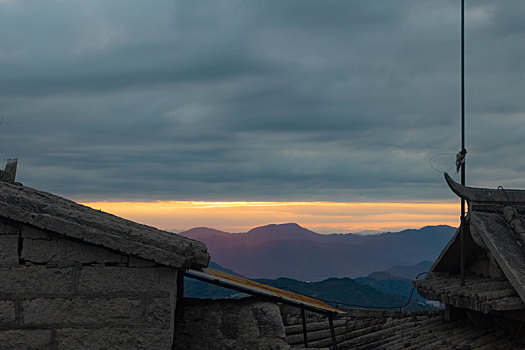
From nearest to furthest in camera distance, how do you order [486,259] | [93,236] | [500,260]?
[93,236], [500,260], [486,259]

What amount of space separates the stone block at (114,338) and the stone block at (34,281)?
466mm

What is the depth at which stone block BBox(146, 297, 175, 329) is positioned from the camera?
21.0ft

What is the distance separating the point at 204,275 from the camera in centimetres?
725

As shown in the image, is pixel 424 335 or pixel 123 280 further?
pixel 424 335

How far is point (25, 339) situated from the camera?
6.33 metres

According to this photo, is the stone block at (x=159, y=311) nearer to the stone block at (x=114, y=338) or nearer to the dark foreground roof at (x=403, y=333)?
the stone block at (x=114, y=338)

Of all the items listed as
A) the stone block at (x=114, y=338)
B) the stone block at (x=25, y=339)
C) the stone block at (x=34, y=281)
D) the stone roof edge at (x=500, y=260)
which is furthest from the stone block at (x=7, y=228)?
the stone roof edge at (x=500, y=260)

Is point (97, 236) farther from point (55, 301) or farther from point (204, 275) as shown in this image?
point (204, 275)

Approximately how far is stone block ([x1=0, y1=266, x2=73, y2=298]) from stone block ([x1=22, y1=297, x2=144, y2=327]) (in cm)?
10

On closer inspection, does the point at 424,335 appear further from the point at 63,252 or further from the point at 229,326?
the point at 63,252

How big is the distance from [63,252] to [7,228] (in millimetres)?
654

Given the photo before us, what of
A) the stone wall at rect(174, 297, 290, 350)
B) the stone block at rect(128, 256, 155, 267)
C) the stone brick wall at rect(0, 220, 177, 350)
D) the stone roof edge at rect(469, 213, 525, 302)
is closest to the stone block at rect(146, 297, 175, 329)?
the stone brick wall at rect(0, 220, 177, 350)

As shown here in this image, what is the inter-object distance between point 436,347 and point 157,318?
5.24 metres

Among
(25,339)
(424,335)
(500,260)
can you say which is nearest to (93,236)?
(25,339)
